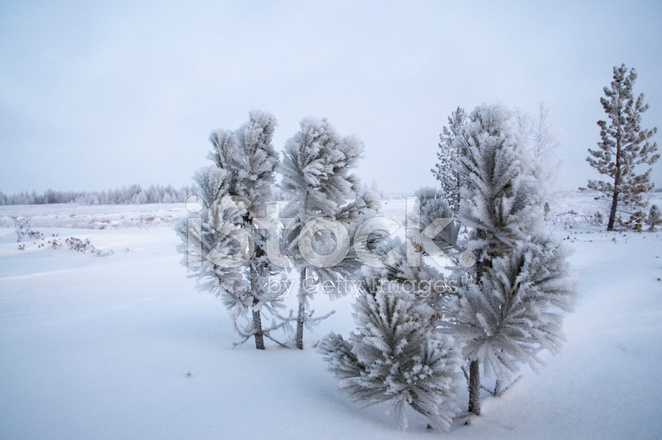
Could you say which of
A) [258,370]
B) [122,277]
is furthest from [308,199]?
[122,277]

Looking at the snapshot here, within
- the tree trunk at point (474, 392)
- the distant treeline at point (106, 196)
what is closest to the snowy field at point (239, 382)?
the tree trunk at point (474, 392)

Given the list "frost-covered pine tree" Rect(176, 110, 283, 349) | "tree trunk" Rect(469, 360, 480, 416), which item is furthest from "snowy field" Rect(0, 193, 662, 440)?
"frost-covered pine tree" Rect(176, 110, 283, 349)

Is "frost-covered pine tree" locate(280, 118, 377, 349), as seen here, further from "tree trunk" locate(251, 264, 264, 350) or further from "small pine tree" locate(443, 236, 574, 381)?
"small pine tree" locate(443, 236, 574, 381)

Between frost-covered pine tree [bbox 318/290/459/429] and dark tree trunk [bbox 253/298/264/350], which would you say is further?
dark tree trunk [bbox 253/298/264/350]

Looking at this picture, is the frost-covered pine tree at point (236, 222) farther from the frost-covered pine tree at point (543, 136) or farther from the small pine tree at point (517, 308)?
the frost-covered pine tree at point (543, 136)

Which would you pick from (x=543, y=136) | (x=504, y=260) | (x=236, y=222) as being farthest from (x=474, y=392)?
(x=543, y=136)

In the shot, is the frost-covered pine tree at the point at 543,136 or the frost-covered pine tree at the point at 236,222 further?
the frost-covered pine tree at the point at 543,136

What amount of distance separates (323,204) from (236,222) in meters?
1.22

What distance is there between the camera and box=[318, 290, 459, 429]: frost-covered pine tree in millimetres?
2525

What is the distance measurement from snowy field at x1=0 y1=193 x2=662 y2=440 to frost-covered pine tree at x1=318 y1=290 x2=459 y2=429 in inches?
9.8

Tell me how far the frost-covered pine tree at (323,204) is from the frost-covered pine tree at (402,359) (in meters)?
1.59

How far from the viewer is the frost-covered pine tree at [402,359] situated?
2525 mm

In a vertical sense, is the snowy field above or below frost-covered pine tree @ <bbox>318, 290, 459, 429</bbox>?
below

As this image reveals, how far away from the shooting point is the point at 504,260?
251cm
